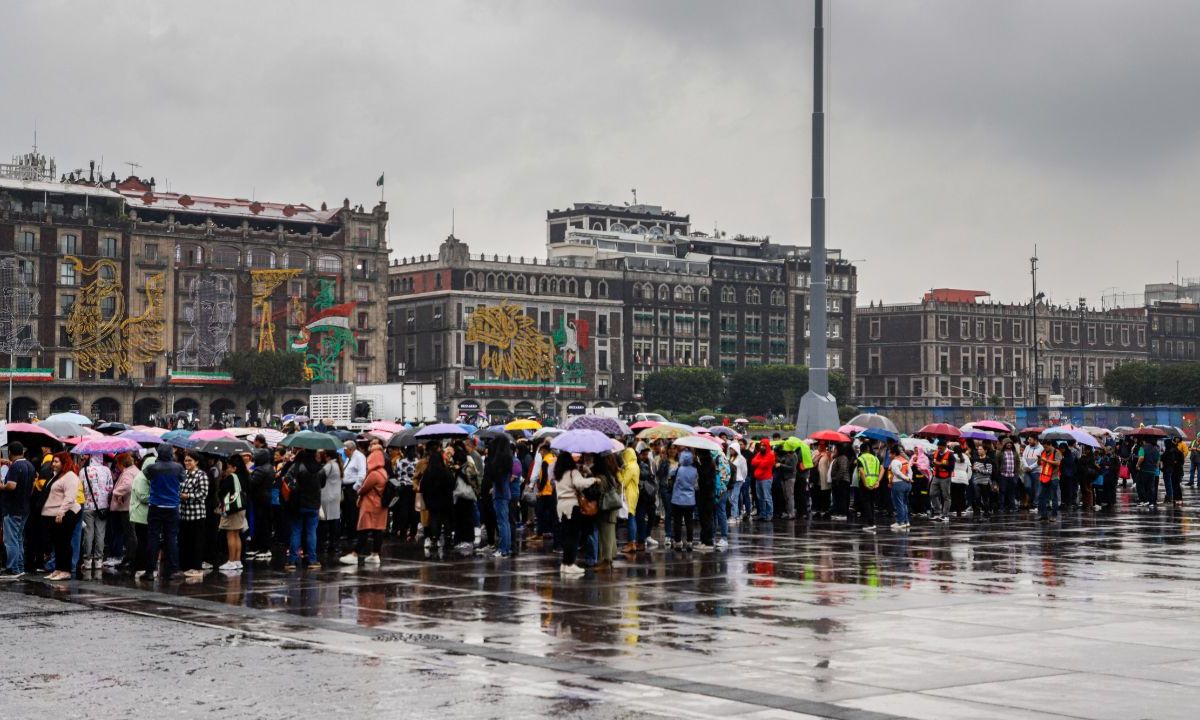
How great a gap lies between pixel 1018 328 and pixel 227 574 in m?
153

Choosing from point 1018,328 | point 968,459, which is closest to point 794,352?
point 1018,328

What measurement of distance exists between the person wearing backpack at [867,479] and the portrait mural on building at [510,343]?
10419 cm

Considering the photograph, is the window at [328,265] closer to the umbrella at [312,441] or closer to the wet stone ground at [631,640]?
the wet stone ground at [631,640]

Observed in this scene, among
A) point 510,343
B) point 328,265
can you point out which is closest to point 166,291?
point 328,265

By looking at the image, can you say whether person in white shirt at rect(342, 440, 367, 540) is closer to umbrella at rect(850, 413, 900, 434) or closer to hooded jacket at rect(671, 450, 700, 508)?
hooded jacket at rect(671, 450, 700, 508)

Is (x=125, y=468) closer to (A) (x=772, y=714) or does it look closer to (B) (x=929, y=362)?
(A) (x=772, y=714)

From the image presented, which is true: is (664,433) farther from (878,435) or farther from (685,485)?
(878,435)

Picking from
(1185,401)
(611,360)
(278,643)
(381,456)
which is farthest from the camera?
(611,360)

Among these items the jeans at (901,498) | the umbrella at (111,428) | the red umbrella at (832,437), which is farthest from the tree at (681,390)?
the umbrella at (111,428)

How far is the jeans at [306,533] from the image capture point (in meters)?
20.6

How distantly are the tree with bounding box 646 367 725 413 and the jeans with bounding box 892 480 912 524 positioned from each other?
107807 millimetres

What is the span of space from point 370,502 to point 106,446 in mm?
3199

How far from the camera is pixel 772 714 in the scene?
34.8ft

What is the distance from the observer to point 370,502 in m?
20.8
